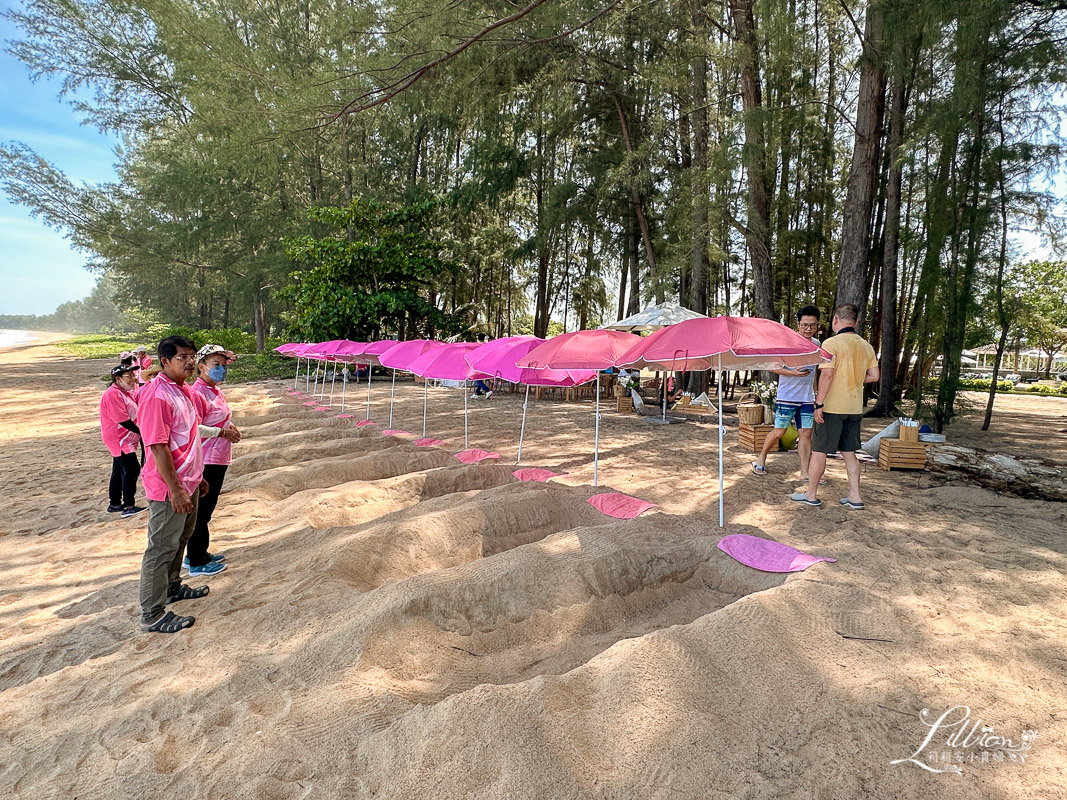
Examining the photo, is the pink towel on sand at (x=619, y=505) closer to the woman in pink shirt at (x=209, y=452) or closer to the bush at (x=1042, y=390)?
the woman in pink shirt at (x=209, y=452)

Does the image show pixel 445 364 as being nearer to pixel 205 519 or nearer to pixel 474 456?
pixel 474 456

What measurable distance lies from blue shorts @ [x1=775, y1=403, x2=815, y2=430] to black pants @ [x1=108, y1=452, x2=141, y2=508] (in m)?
7.38

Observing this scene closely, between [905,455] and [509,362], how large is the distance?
5605 millimetres

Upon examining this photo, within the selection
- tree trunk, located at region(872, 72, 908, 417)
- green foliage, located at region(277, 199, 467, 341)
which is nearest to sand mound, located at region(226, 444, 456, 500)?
tree trunk, located at region(872, 72, 908, 417)

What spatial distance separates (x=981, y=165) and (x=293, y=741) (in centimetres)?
1229

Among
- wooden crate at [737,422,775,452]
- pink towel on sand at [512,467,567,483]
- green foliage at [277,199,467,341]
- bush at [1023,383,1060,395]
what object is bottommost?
pink towel on sand at [512,467,567,483]

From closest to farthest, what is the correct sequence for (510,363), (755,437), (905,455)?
(510,363), (905,455), (755,437)

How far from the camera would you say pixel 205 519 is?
416 centimetres

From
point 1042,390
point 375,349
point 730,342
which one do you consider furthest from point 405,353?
point 1042,390

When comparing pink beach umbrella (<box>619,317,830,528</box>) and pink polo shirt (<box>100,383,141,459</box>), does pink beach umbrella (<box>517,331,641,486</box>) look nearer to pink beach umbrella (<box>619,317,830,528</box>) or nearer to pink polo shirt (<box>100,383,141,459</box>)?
pink beach umbrella (<box>619,317,830,528</box>)

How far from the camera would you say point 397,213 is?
19.6 m

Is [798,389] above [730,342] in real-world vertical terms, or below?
below

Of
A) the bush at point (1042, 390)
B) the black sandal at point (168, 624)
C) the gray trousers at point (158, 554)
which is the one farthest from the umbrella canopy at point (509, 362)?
the bush at point (1042, 390)
